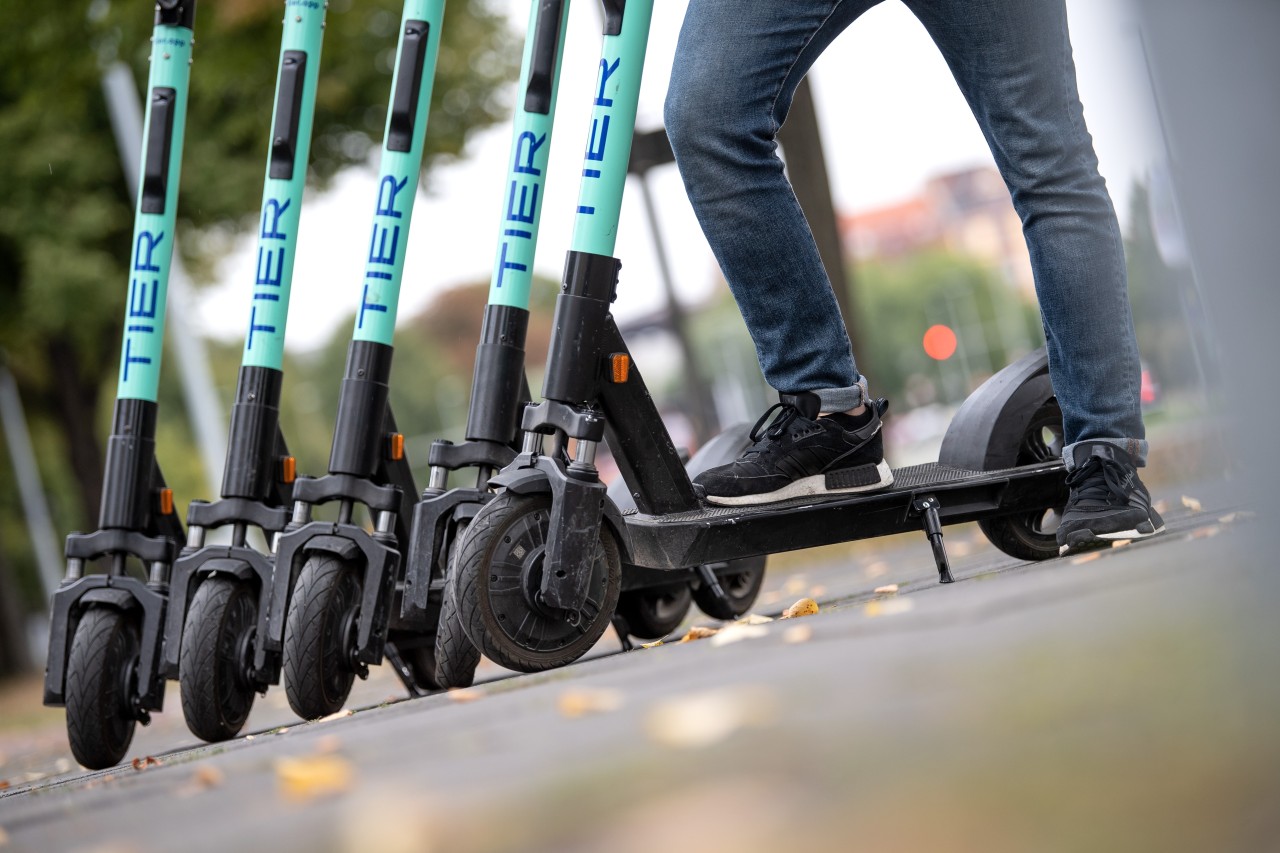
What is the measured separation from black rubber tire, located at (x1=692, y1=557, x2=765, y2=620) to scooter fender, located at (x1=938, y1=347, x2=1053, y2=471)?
838 millimetres

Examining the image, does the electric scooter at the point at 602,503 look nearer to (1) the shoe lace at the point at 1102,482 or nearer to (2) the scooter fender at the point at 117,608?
(1) the shoe lace at the point at 1102,482

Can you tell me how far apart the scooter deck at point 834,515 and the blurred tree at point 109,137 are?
8.36 m

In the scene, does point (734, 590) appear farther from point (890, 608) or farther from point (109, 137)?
point (109, 137)

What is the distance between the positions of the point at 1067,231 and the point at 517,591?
4.93 ft

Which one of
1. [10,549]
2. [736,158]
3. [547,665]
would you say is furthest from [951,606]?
[10,549]

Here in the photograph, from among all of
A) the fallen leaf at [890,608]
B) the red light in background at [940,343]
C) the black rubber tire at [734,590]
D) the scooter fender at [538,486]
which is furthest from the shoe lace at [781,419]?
the red light in background at [940,343]

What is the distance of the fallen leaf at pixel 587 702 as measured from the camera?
2031 mm

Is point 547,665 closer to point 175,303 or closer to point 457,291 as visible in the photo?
point 175,303

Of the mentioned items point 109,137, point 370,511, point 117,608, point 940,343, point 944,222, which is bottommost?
point 940,343

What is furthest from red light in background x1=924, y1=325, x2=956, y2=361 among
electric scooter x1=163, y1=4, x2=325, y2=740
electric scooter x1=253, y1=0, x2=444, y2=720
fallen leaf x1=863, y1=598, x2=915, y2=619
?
fallen leaf x1=863, y1=598, x2=915, y2=619

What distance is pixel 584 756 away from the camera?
1.71m

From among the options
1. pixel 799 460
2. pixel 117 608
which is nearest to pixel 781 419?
pixel 799 460

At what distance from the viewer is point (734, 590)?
14.8 feet

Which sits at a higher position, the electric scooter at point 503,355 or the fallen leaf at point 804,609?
the electric scooter at point 503,355
